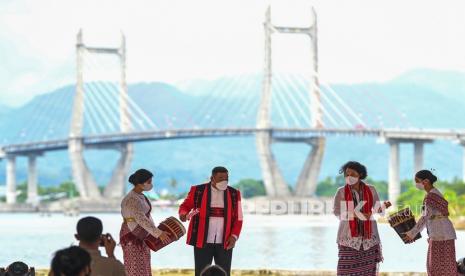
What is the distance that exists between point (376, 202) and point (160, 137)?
79979 millimetres

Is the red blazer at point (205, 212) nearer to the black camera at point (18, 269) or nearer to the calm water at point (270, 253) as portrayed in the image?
the black camera at point (18, 269)

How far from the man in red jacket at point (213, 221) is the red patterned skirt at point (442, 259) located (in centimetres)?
168

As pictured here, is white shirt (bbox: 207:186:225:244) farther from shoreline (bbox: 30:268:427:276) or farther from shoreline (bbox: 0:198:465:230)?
shoreline (bbox: 0:198:465:230)

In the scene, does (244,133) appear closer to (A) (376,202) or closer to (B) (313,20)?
(B) (313,20)

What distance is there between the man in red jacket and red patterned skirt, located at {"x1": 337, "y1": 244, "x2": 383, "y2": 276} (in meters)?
0.82

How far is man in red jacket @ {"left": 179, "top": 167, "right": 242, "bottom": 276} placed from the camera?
976 cm

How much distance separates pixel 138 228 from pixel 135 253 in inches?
7.7

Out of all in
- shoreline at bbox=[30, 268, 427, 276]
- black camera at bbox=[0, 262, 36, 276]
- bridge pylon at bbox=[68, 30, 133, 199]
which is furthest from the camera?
bridge pylon at bbox=[68, 30, 133, 199]

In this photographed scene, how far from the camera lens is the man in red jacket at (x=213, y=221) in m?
9.76

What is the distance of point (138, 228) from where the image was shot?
31.0 ft

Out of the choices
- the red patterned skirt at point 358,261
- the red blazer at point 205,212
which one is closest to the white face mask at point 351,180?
the red patterned skirt at point 358,261

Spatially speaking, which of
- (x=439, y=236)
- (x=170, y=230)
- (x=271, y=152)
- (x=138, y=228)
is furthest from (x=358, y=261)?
(x=271, y=152)

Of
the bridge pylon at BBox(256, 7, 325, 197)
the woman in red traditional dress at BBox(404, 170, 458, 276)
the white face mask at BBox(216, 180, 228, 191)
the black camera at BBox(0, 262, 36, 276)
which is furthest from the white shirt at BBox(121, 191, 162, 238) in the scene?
the bridge pylon at BBox(256, 7, 325, 197)

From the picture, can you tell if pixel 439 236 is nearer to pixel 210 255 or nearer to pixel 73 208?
pixel 210 255
